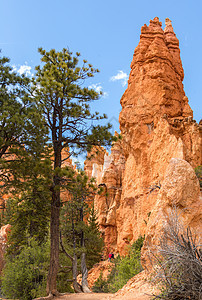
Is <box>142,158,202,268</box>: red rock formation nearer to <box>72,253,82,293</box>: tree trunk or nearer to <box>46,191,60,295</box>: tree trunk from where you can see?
<box>46,191,60,295</box>: tree trunk

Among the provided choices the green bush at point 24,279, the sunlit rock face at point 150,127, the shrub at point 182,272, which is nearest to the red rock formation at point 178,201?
the shrub at point 182,272

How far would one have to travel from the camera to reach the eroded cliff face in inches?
915

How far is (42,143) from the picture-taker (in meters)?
11.0

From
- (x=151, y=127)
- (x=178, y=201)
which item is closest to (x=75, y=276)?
(x=178, y=201)

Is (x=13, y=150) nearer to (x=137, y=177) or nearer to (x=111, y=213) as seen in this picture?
(x=137, y=177)

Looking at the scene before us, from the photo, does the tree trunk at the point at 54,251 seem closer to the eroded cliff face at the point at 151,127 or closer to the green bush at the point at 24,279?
the green bush at the point at 24,279

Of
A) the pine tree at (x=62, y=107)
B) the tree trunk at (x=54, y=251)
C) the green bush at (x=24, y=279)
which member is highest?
the pine tree at (x=62, y=107)

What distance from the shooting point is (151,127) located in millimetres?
26406

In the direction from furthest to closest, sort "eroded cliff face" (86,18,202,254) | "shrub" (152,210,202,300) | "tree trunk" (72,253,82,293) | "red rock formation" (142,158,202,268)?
"eroded cliff face" (86,18,202,254), "tree trunk" (72,253,82,293), "red rock formation" (142,158,202,268), "shrub" (152,210,202,300)

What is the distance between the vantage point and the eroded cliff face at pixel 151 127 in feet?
76.3

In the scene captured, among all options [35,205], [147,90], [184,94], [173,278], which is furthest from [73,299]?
[184,94]

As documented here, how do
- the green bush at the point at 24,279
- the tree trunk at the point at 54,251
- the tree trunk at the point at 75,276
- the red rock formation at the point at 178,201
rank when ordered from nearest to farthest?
the red rock formation at the point at 178,201, the tree trunk at the point at 54,251, the green bush at the point at 24,279, the tree trunk at the point at 75,276

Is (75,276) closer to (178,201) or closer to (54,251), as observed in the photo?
(54,251)

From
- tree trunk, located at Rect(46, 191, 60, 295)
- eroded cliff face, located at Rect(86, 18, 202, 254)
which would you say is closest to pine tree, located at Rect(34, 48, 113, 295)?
tree trunk, located at Rect(46, 191, 60, 295)
